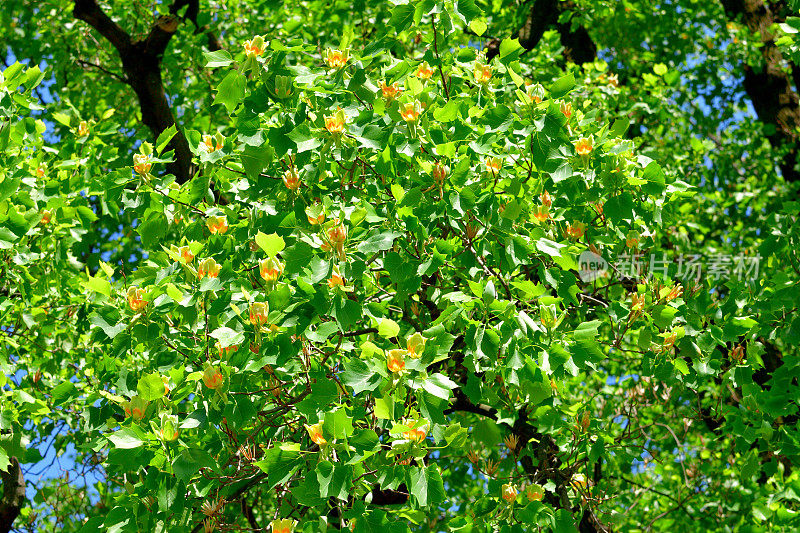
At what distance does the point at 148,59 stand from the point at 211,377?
163 inches

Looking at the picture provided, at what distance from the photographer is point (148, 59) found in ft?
21.0

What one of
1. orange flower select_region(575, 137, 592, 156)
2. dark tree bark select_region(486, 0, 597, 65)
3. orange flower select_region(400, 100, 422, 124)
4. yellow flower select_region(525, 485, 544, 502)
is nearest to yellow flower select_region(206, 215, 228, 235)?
orange flower select_region(400, 100, 422, 124)

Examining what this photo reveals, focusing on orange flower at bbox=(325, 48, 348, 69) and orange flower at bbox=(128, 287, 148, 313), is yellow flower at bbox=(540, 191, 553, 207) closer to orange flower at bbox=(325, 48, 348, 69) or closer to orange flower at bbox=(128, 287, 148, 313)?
orange flower at bbox=(325, 48, 348, 69)

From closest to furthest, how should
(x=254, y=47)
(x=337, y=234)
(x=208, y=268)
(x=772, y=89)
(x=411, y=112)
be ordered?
(x=337, y=234) → (x=208, y=268) → (x=411, y=112) → (x=254, y=47) → (x=772, y=89)

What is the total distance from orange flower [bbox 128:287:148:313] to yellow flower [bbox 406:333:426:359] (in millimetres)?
1161

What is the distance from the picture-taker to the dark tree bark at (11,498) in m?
6.04

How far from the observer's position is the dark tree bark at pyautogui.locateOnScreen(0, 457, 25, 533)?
604 centimetres

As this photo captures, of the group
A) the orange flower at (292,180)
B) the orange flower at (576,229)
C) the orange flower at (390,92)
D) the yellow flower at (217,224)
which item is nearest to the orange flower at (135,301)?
the yellow flower at (217,224)

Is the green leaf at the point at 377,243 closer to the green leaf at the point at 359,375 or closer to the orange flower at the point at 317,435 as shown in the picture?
the green leaf at the point at 359,375

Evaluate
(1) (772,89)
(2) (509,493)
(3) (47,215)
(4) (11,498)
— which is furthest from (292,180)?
(1) (772,89)

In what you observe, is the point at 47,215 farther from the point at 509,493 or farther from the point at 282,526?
the point at 509,493

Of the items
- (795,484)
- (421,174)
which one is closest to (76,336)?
(421,174)

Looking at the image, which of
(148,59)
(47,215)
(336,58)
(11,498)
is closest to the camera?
(336,58)

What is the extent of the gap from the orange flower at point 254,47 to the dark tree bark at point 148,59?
2851mm
